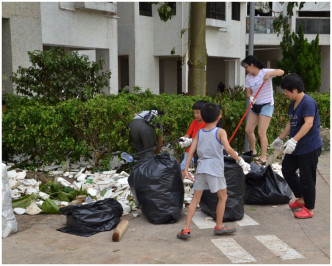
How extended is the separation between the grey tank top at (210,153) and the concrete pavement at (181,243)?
2.19 ft

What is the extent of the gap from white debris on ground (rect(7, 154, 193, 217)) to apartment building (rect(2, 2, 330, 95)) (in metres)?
4.79

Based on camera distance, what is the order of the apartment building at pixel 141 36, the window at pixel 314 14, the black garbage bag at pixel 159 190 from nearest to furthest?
1. the black garbage bag at pixel 159 190
2. the apartment building at pixel 141 36
3. the window at pixel 314 14

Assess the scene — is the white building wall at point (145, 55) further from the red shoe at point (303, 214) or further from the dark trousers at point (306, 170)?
the red shoe at point (303, 214)

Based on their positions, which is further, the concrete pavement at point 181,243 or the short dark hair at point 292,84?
the short dark hair at point 292,84

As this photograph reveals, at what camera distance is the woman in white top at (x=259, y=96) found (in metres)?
6.66

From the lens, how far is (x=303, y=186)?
5.06m

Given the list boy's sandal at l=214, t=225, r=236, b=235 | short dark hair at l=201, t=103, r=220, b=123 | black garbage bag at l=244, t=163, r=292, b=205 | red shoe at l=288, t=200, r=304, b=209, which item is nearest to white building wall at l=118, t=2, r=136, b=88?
black garbage bag at l=244, t=163, r=292, b=205

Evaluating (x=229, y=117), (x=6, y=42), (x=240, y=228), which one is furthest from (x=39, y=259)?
(x=6, y=42)

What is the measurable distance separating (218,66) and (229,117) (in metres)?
19.2

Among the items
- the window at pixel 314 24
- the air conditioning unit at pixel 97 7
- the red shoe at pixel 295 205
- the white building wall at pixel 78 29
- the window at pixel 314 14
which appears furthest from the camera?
the window at pixel 314 14

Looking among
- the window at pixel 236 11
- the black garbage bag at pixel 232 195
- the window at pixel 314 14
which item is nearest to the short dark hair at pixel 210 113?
the black garbage bag at pixel 232 195

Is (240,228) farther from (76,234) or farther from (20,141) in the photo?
(20,141)

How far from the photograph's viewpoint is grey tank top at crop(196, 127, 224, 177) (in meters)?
4.48

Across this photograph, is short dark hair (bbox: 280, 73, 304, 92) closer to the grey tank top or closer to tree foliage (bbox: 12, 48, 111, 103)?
the grey tank top
